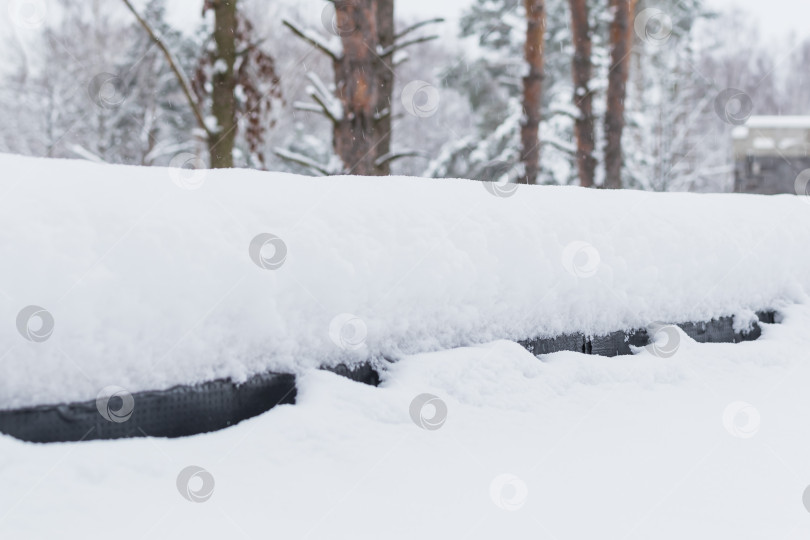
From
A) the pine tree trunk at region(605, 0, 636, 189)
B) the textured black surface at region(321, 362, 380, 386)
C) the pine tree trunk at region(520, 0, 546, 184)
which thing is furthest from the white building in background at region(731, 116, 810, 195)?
the textured black surface at region(321, 362, 380, 386)

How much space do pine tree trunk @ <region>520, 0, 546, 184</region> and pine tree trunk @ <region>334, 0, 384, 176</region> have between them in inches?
193

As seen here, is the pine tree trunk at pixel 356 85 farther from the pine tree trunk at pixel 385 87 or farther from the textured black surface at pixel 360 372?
the textured black surface at pixel 360 372

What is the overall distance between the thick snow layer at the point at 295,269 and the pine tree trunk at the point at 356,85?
86.7 inches

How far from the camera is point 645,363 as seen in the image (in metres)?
2.67

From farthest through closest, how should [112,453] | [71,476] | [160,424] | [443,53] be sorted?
[443,53]
[160,424]
[112,453]
[71,476]

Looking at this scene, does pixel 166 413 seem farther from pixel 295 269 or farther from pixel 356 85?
pixel 356 85

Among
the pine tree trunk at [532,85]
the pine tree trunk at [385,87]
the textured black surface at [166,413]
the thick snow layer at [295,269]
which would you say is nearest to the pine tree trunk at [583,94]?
the pine tree trunk at [532,85]

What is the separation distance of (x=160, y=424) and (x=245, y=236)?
547 millimetres

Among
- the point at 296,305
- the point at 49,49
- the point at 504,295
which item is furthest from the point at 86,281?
the point at 49,49

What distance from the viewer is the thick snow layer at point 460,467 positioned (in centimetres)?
152

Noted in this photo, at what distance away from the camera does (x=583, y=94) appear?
1109 cm

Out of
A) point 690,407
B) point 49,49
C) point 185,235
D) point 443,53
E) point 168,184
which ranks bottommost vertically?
point 690,407

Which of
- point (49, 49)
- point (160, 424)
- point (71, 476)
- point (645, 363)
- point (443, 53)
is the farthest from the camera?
point (443, 53)

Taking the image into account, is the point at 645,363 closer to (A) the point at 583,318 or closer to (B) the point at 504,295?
(A) the point at 583,318
